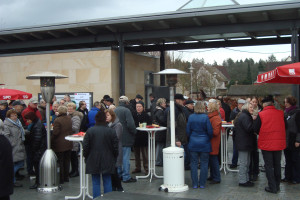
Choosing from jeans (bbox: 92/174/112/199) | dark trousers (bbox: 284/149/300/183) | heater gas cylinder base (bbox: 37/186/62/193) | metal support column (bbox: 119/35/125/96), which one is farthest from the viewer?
metal support column (bbox: 119/35/125/96)

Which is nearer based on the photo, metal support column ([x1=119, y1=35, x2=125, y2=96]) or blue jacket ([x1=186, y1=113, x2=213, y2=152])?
blue jacket ([x1=186, y1=113, x2=213, y2=152])

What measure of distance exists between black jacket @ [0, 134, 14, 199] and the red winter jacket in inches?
184

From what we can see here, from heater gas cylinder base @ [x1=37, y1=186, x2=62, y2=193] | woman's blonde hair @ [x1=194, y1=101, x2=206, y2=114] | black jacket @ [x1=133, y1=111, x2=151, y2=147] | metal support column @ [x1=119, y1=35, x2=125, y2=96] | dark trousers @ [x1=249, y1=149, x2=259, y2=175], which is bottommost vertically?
heater gas cylinder base @ [x1=37, y1=186, x2=62, y2=193]

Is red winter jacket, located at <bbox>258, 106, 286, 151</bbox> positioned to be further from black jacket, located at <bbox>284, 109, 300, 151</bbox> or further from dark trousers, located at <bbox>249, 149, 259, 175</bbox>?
dark trousers, located at <bbox>249, 149, 259, 175</bbox>

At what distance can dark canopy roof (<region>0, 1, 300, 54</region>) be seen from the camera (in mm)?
11391

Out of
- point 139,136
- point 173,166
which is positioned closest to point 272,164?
point 173,166

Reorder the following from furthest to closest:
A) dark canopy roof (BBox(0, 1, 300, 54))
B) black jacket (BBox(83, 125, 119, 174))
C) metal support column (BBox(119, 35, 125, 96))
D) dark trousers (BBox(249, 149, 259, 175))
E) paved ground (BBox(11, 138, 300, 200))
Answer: metal support column (BBox(119, 35, 125, 96)) → dark canopy roof (BBox(0, 1, 300, 54)) → dark trousers (BBox(249, 149, 259, 175)) → paved ground (BBox(11, 138, 300, 200)) → black jacket (BBox(83, 125, 119, 174))

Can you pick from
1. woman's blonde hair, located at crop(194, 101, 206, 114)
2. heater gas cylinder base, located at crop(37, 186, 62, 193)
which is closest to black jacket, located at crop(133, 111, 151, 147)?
woman's blonde hair, located at crop(194, 101, 206, 114)

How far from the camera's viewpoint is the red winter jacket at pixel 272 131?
23.1 ft

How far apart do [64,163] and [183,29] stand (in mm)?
6894

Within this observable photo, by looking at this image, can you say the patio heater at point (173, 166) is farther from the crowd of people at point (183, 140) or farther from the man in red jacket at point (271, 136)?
the man in red jacket at point (271, 136)

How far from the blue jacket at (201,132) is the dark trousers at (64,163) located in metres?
2.92

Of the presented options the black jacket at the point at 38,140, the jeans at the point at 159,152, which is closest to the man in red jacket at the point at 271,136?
the jeans at the point at 159,152

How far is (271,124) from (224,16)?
18.3ft
